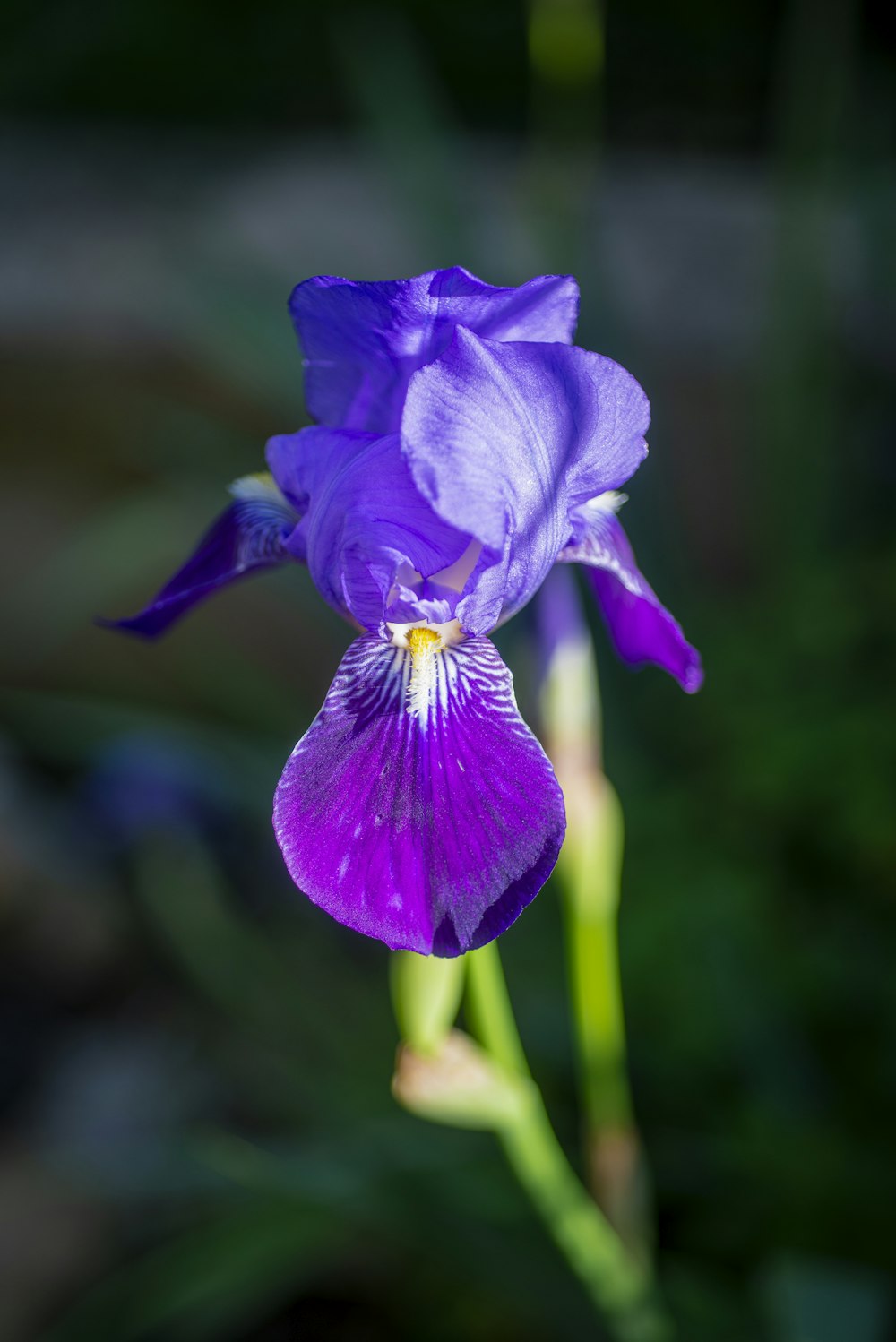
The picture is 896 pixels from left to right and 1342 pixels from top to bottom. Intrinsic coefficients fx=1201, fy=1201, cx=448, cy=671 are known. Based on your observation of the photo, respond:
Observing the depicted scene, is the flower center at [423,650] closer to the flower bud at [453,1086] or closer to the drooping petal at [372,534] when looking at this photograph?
the drooping petal at [372,534]

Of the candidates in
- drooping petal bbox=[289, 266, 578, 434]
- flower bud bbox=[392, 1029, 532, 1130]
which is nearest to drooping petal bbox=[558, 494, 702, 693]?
drooping petal bbox=[289, 266, 578, 434]

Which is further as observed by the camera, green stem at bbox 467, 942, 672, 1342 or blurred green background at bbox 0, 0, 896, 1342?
blurred green background at bbox 0, 0, 896, 1342

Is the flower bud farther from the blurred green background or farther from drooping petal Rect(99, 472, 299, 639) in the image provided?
drooping petal Rect(99, 472, 299, 639)

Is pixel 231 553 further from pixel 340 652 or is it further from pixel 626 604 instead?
pixel 340 652

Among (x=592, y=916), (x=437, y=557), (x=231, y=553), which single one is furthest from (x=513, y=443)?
(x=592, y=916)

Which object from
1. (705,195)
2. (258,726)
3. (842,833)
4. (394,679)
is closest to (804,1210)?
(842,833)

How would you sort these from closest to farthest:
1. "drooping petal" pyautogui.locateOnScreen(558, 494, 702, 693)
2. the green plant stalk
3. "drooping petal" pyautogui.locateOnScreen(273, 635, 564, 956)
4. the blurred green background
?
"drooping petal" pyautogui.locateOnScreen(273, 635, 564, 956) < "drooping petal" pyautogui.locateOnScreen(558, 494, 702, 693) < the green plant stalk < the blurred green background

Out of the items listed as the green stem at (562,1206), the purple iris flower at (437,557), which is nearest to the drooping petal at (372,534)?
the purple iris flower at (437,557)
